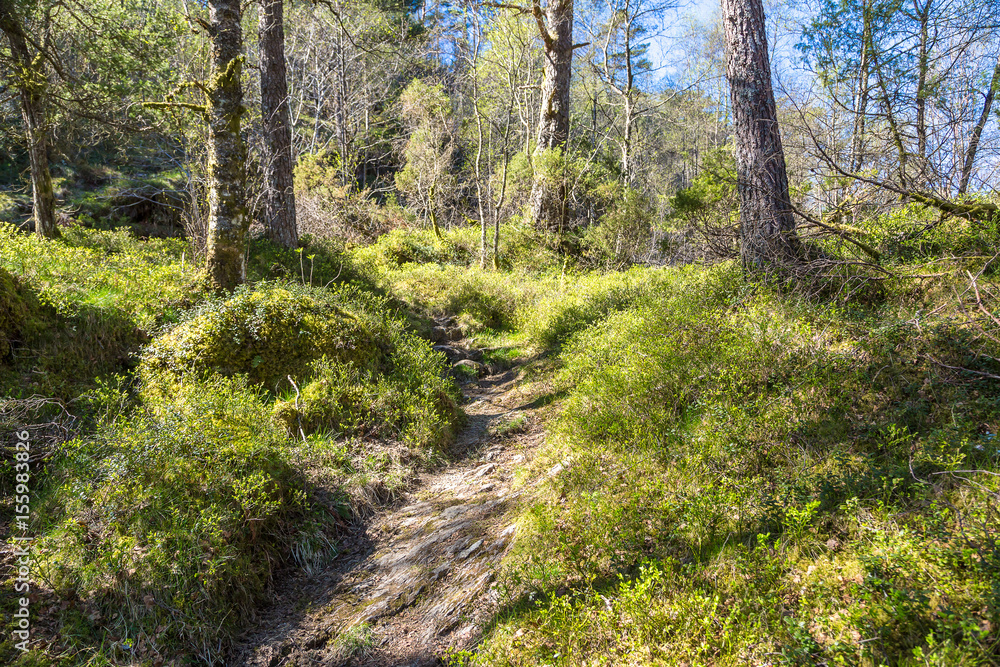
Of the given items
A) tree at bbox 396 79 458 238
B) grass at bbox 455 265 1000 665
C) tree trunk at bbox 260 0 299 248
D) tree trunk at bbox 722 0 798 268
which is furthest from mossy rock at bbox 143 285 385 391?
tree at bbox 396 79 458 238

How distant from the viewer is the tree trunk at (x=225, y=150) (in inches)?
247

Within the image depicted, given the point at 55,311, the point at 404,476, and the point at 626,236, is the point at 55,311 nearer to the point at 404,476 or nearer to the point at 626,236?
the point at 404,476

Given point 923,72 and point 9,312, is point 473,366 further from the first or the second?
point 923,72

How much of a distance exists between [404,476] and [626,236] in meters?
8.00

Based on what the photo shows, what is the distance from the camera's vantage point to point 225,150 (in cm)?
634

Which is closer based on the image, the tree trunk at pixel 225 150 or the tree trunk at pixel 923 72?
the tree trunk at pixel 923 72

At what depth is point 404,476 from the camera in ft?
16.6

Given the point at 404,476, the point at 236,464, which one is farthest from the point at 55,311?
the point at 404,476

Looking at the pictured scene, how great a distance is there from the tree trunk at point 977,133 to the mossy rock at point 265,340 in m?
6.44

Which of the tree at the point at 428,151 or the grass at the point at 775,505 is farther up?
the tree at the point at 428,151

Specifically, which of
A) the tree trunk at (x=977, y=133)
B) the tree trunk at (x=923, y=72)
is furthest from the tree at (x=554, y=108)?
the tree trunk at (x=977, y=133)

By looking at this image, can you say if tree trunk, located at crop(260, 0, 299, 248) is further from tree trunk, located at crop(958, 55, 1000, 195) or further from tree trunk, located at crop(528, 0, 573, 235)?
tree trunk, located at crop(958, 55, 1000, 195)

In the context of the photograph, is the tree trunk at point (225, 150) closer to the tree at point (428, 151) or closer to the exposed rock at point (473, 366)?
the exposed rock at point (473, 366)

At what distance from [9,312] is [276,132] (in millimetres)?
6581
